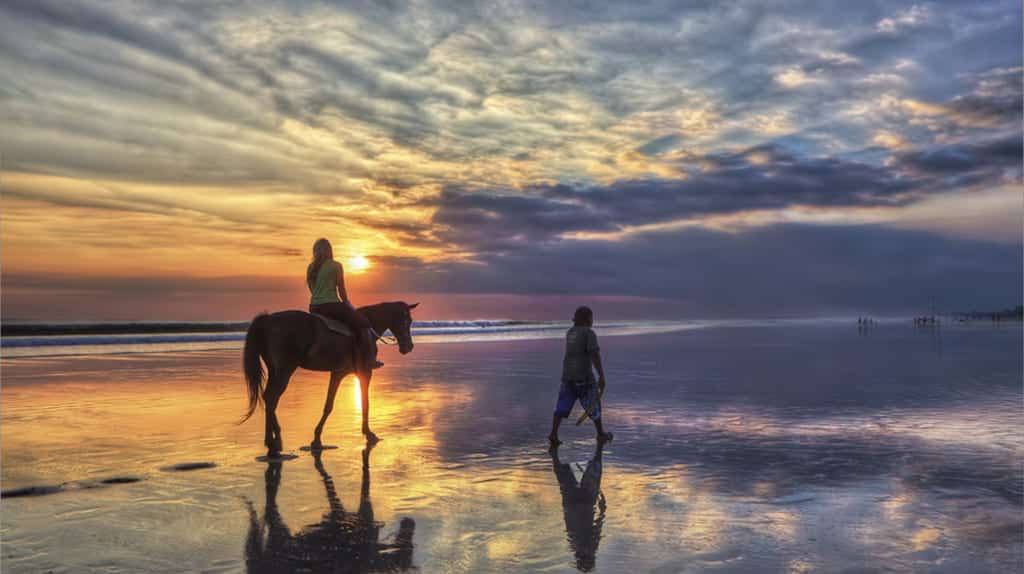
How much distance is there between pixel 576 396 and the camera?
11.3 metres

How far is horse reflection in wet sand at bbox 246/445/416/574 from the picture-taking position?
18.1 feet

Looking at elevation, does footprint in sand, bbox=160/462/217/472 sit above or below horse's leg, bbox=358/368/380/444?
below

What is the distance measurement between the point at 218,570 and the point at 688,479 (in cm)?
544

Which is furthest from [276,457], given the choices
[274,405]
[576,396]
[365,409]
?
[576,396]

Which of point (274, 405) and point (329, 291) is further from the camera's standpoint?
point (329, 291)

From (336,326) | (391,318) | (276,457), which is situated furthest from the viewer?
(391,318)

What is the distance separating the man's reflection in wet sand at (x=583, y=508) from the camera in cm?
584

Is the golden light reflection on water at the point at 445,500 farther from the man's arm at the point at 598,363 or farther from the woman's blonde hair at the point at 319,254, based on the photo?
the woman's blonde hair at the point at 319,254

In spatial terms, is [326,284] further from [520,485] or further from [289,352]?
[520,485]

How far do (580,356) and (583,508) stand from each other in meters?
4.34

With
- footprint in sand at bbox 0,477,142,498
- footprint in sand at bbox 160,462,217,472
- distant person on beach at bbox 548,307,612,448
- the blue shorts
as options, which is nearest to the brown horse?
footprint in sand at bbox 160,462,217,472

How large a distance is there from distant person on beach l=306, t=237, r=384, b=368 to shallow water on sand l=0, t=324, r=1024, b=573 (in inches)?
76.9

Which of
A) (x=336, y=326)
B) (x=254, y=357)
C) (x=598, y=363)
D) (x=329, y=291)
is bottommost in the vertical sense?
(x=598, y=363)

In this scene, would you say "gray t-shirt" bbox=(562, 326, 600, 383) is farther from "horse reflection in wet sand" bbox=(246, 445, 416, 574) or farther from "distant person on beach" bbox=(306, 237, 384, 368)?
"horse reflection in wet sand" bbox=(246, 445, 416, 574)
